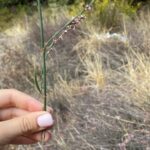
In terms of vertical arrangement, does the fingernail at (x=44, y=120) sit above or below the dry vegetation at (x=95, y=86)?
above

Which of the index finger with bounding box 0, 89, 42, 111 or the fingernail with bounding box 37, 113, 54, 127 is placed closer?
the fingernail with bounding box 37, 113, 54, 127

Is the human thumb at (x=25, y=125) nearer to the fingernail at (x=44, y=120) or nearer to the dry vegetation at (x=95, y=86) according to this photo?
the fingernail at (x=44, y=120)

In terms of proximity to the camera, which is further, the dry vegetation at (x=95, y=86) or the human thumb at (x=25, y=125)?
the dry vegetation at (x=95, y=86)

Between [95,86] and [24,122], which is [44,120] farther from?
[95,86]

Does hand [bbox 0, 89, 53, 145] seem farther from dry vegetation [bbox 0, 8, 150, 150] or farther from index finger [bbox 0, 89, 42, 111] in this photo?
dry vegetation [bbox 0, 8, 150, 150]

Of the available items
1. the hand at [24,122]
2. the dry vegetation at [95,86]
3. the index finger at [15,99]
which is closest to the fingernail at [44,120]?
the hand at [24,122]

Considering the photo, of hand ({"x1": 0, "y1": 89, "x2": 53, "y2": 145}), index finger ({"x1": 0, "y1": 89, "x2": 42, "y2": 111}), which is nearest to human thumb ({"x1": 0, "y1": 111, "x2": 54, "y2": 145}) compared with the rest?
hand ({"x1": 0, "y1": 89, "x2": 53, "y2": 145})
